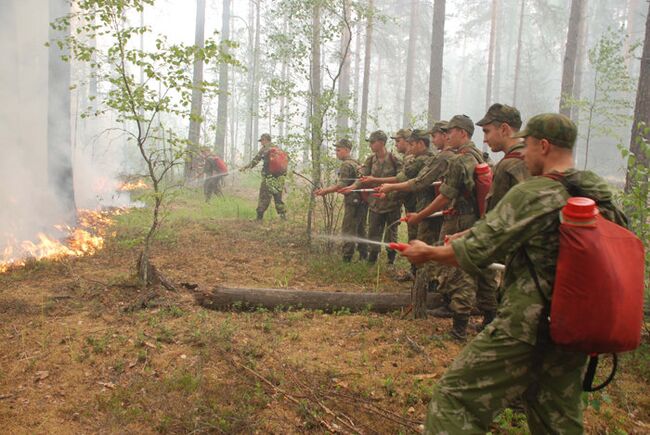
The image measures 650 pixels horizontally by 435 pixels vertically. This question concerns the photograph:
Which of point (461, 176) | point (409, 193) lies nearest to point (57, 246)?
point (409, 193)

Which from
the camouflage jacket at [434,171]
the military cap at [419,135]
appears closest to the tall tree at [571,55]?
the military cap at [419,135]

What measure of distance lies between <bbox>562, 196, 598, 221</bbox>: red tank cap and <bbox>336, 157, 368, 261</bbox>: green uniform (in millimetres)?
6412

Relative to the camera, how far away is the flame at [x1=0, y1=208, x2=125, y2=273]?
733 cm

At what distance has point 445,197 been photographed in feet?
16.7

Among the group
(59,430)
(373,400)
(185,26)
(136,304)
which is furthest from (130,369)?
(185,26)

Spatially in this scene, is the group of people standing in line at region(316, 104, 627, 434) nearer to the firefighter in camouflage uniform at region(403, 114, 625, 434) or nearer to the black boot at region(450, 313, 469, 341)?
the firefighter in camouflage uniform at region(403, 114, 625, 434)

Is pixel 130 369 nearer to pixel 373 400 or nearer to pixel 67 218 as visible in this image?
pixel 373 400

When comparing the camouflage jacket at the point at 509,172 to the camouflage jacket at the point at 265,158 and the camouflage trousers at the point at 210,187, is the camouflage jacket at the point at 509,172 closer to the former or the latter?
the camouflage jacket at the point at 265,158

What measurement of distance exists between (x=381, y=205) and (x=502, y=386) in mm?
5894

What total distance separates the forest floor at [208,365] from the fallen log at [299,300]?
168mm

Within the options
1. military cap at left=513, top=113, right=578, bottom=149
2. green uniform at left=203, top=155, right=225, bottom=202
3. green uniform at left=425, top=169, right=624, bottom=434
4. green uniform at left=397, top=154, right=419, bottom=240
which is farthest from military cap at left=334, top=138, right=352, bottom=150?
green uniform at left=203, top=155, right=225, bottom=202

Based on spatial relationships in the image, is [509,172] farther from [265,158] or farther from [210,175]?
[210,175]

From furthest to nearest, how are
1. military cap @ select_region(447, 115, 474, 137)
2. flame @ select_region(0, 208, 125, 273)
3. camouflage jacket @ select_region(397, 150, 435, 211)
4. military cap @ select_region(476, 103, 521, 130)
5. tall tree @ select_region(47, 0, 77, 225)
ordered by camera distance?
tall tree @ select_region(47, 0, 77, 225) → flame @ select_region(0, 208, 125, 273) → camouflage jacket @ select_region(397, 150, 435, 211) → military cap @ select_region(447, 115, 474, 137) → military cap @ select_region(476, 103, 521, 130)

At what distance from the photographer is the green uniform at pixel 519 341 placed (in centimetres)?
233
